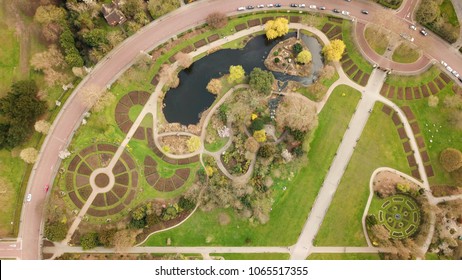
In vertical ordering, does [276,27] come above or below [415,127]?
above

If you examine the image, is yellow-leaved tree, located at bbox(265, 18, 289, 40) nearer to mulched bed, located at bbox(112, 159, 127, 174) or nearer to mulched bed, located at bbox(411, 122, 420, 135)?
mulched bed, located at bbox(411, 122, 420, 135)

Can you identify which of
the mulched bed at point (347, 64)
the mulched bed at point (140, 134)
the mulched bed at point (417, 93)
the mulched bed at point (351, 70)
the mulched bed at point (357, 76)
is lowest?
the mulched bed at point (140, 134)

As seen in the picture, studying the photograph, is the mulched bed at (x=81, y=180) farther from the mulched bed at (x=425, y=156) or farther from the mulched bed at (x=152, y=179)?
the mulched bed at (x=425, y=156)

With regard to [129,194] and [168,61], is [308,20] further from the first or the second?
[129,194]

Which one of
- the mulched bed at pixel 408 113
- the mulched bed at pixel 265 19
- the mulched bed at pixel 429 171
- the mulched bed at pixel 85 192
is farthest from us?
the mulched bed at pixel 265 19

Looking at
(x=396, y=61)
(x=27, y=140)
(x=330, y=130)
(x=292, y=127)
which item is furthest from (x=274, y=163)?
(x=27, y=140)

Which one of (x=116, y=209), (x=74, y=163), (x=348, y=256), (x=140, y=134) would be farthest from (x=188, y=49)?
(x=348, y=256)

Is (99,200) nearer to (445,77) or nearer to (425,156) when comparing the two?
(425,156)

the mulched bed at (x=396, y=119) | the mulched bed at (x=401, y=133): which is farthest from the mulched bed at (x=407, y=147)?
the mulched bed at (x=396, y=119)

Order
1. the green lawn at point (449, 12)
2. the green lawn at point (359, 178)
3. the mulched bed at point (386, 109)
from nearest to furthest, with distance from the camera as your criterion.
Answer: the green lawn at point (359, 178) < the mulched bed at point (386, 109) < the green lawn at point (449, 12)
